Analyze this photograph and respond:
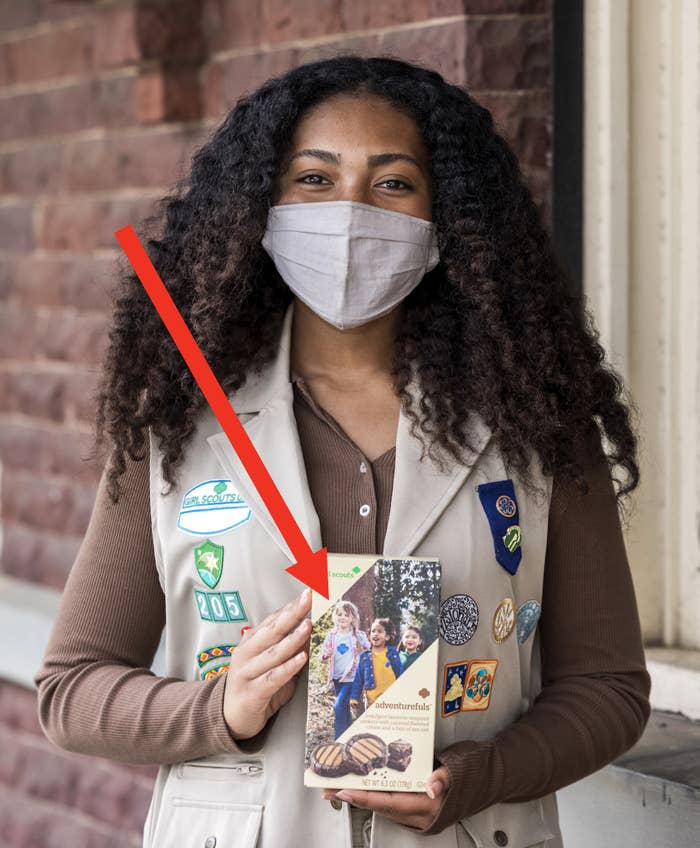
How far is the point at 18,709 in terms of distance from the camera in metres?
3.91

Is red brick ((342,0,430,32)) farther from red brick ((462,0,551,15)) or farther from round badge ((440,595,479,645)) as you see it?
round badge ((440,595,479,645))

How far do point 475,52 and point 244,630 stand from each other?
1342mm

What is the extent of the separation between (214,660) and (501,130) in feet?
3.50

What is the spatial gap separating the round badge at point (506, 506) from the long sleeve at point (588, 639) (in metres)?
0.08

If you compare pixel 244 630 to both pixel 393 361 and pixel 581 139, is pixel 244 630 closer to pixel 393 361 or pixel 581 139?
pixel 393 361

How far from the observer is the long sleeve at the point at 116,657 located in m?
1.92

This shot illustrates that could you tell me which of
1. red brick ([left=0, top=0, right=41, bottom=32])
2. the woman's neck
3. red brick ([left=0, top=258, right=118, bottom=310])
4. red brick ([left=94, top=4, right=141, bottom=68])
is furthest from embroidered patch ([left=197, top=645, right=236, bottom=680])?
red brick ([left=0, top=0, right=41, bottom=32])

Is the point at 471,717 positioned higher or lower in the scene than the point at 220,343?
lower

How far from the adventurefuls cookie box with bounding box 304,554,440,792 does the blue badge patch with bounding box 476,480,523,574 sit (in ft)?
0.71

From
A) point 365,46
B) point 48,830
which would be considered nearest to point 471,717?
point 365,46

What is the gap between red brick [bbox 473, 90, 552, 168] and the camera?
2723 mm

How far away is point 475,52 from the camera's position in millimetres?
2676

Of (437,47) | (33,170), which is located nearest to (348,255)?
(437,47)

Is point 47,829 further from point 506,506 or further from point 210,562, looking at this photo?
point 506,506
